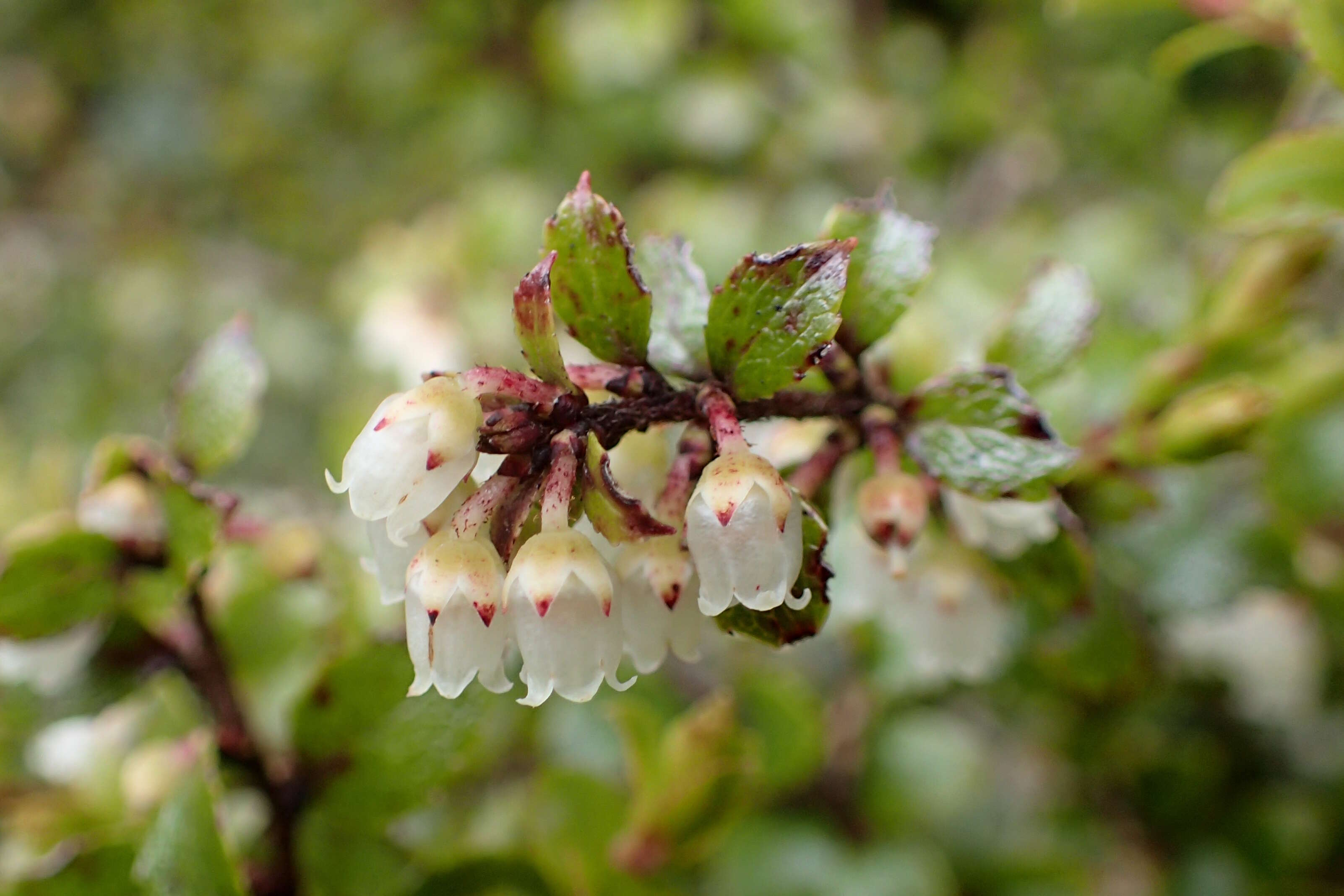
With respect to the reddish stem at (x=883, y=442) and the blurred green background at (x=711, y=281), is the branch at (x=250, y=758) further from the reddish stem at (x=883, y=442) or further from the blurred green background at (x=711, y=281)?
the reddish stem at (x=883, y=442)

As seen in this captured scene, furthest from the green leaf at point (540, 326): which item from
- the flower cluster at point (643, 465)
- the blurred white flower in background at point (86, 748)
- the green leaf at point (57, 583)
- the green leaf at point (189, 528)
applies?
the blurred white flower in background at point (86, 748)

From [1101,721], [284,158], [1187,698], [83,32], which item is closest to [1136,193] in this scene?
[1187,698]

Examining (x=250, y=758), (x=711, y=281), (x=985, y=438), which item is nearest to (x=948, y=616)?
(x=985, y=438)

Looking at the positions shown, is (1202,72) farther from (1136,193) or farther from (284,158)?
(284,158)

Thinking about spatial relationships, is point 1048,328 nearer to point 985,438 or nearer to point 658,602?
point 985,438

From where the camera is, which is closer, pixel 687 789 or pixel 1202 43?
pixel 687 789

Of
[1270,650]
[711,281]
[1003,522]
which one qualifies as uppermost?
[711,281]

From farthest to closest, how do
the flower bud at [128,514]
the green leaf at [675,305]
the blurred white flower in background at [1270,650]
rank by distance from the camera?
the blurred white flower in background at [1270,650] → the flower bud at [128,514] → the green leaf at [675,305]
